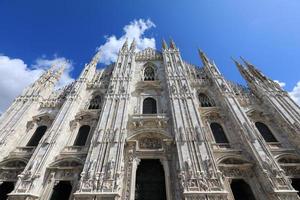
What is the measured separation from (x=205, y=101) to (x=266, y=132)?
17.9ft

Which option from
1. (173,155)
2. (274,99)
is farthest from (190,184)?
(274,99)

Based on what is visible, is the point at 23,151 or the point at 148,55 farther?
the point at 148,55

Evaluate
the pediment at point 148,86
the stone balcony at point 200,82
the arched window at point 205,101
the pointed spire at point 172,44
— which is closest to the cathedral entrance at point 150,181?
the arched window at point 205,101

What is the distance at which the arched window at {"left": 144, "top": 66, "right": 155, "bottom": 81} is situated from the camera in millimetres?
20728

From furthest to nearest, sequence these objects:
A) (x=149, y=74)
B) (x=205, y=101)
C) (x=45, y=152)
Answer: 1. (x=149, y=74)
2. (x=205, y=101)
3. (x=45, y=152)

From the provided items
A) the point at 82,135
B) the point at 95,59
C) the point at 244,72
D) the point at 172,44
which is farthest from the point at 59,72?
the point at 244,72

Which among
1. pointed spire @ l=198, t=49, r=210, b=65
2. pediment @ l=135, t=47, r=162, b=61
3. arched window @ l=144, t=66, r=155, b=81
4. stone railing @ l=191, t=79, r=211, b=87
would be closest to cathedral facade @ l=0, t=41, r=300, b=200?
stone railing @ l=191, t=79, r=211, b=87

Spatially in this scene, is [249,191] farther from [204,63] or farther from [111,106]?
[204,63]

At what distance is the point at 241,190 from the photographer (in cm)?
1070

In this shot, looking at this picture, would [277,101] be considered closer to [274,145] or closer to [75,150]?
[274,145]

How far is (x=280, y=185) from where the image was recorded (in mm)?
9398

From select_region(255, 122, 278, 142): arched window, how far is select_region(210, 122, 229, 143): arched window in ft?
9.50

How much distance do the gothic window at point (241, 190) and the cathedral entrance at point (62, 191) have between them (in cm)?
984

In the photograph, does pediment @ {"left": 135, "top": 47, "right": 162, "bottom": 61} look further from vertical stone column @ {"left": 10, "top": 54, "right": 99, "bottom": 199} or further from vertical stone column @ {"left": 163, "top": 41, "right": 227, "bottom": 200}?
vertical stone column @ {"left": 10, "top": 54, "right": 99, "bottom": 199}
